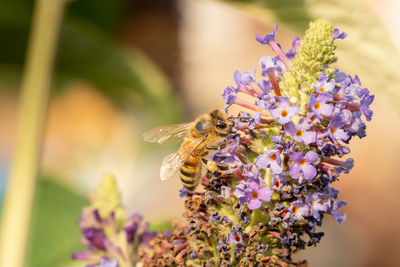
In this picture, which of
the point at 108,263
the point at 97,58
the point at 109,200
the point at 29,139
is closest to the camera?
the point at 108,263

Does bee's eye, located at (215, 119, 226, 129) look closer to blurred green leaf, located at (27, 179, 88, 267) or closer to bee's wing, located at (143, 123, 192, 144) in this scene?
bee's wing, located at (143, 123, 192, 144)

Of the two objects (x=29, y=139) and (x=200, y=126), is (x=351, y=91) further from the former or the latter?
(x=29, y=139)

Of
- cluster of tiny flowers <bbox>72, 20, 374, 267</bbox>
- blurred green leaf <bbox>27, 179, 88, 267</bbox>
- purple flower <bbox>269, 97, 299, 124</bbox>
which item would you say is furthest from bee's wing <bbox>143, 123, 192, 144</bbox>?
blurred green leaf <bbox>27, 179, 88, 267</bbox>

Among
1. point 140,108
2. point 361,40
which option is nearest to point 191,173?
point 361,40

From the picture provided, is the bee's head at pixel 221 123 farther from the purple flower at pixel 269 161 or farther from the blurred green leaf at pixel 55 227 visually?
the blurred green leaf at pixel 55 227

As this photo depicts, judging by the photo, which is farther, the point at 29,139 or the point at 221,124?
the point at 29,139

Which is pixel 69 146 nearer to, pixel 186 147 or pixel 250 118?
pixel 186 147

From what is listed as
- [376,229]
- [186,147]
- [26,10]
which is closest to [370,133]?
[376,229]

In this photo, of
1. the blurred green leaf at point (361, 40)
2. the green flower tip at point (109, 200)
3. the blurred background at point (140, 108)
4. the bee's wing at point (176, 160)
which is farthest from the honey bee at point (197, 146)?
the blurred background at point (140, 108)
